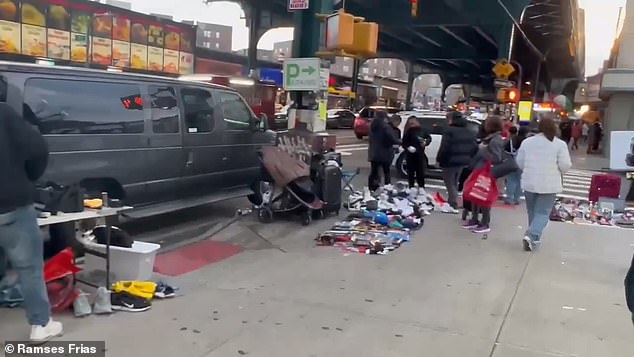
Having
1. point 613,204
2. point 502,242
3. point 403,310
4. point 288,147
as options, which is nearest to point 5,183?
point 403,310

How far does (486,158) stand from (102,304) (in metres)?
6.33

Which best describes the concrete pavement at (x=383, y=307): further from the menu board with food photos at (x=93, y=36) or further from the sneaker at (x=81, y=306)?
the menu board with food photos at (x=93, y=36)

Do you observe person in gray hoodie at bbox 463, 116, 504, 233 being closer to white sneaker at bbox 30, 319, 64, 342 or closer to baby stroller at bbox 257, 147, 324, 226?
baby stroller at bbox 257, 147, 324, 226

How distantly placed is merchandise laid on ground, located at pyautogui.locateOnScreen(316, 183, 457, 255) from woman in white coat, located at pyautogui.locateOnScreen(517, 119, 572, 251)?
1.66 m

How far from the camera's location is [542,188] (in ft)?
24.7

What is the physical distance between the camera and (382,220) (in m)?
8.74

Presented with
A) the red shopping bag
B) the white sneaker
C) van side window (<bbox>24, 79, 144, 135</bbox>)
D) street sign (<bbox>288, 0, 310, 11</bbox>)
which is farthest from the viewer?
street sign (<bbox>288, 0, 310, 11</bbox>)

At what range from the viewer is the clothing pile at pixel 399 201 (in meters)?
9.57

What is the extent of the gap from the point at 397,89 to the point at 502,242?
91064mm

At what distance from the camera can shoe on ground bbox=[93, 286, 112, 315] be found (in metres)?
4.78

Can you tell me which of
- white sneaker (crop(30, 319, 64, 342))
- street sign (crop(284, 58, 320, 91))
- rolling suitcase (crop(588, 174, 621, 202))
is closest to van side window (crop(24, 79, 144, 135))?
white sneaker (crop(30, 319, 64, 342))

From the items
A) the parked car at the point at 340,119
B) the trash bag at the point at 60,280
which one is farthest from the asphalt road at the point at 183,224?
the parked car at the point at 340,119

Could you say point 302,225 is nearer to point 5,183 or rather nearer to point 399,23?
point 5,183

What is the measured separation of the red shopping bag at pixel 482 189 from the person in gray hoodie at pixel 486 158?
229 mm
